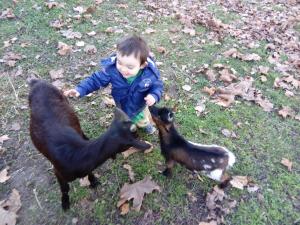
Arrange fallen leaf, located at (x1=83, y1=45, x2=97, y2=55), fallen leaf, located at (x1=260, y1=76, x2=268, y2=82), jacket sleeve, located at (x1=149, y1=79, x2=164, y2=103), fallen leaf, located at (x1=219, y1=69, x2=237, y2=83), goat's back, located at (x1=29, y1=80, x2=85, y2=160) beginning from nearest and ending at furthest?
1. goat's back, located at (x1=29, y1=80, x2=85, y2=160)
2. jacket sleeve, located at (x1=149, y1=79, x2=164, y2=103)
3. fallen leaf, located at (x1=219, y1=69, x2=237, y2=83)
4. fallen leaf, located at (x1=260, y1=76, x2=268, y2=82)
5. fallen leaf, located at (x1=83, y1=45, x2=97, y2=55)

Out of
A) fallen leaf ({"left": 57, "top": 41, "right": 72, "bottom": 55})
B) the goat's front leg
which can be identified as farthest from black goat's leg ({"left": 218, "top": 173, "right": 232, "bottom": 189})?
fallen leaf ({"left": 57, "top": 41, "right": 72, "bottom": 55})

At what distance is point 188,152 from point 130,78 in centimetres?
111

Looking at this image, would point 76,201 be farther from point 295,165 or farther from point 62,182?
point 295,165

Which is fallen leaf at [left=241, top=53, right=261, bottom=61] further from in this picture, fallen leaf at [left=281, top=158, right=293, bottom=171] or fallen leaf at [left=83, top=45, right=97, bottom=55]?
fallen leaf at [left=83, top=45, right=97, bottom=55]

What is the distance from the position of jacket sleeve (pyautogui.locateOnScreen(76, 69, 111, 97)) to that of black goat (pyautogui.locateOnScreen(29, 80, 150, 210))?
0.36 metres

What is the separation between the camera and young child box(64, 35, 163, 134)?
372 cm

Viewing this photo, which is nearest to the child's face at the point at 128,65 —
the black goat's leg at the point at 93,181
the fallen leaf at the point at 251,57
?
the black goat's leg at the point at 93,181

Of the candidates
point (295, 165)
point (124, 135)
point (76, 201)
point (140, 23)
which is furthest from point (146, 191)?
point (140, 23)

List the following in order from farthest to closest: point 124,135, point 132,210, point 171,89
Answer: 1. point 171,89
2. point 132,210
3. point 124,135

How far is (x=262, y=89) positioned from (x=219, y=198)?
255 cm

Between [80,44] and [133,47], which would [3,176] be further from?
[80,44]

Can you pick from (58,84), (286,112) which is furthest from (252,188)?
(58,84)

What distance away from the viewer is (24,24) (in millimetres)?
6965

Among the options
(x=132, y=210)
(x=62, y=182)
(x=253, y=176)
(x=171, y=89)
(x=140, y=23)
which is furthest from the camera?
(x=140, y=23)
